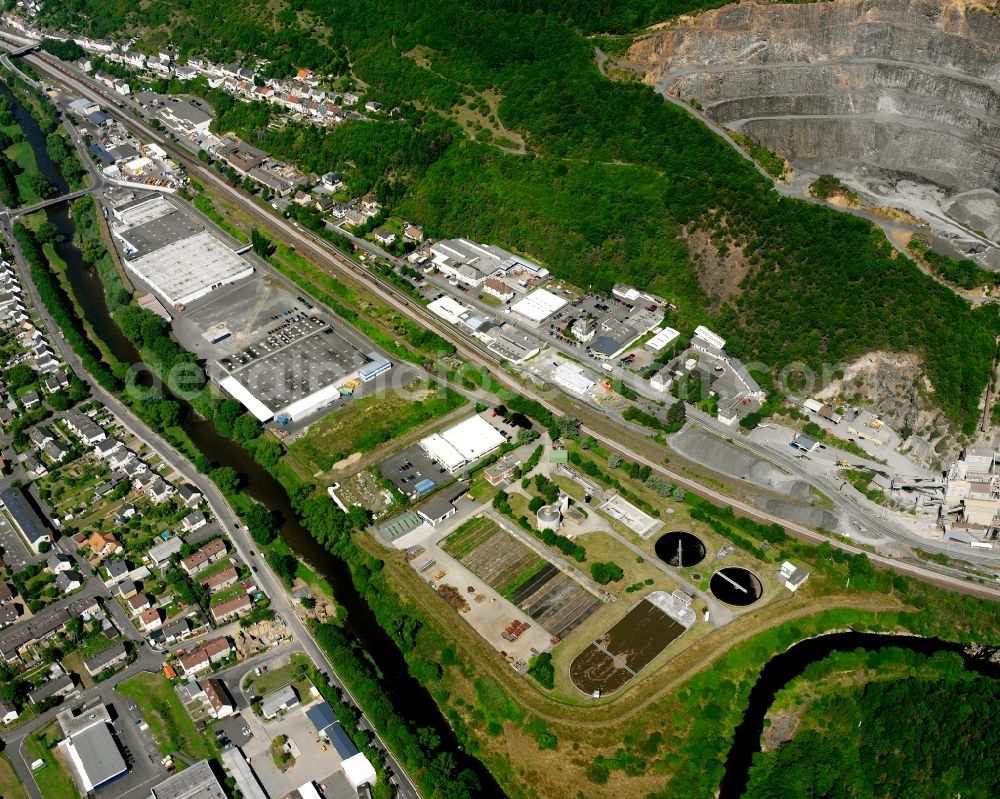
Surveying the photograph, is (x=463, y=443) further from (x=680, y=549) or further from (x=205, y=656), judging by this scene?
(x=205, y=656)

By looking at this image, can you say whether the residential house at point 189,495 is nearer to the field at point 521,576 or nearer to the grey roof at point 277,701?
the grey roof at point 277,701

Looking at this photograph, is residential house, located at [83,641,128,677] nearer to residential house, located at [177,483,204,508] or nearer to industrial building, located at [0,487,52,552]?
industrial building, located at [0,487,52,552]

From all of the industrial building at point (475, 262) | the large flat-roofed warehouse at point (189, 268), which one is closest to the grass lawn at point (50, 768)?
the large flat-roofed warehouse at point (189, 268)

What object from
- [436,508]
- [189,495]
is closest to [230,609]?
[189,495]

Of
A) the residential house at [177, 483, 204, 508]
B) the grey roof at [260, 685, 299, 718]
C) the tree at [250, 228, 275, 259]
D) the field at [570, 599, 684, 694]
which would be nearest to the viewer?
the grey roof at [260, 685, 299, 718]

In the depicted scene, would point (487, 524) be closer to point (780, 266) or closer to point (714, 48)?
point (780, 266)

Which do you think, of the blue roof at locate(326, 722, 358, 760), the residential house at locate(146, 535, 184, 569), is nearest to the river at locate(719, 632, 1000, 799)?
the blue roof at locate(326, 722, 358, 760)
